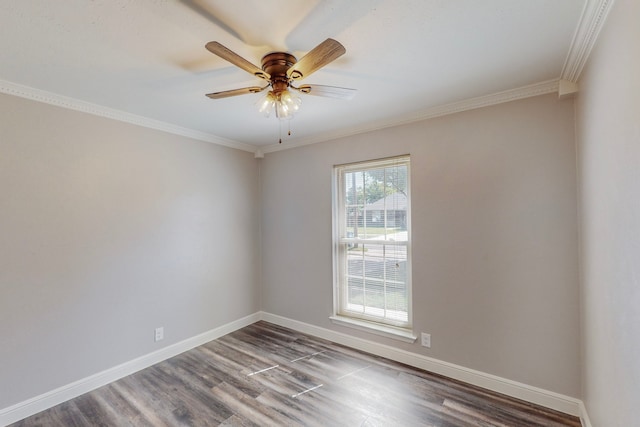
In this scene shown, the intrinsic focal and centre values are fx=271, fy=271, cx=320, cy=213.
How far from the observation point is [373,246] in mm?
2986

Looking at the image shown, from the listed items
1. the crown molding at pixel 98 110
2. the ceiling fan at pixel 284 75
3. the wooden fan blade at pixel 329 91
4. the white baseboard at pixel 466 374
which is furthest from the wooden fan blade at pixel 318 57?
the white baseboard at pixel 466 374

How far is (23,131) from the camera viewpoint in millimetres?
2025

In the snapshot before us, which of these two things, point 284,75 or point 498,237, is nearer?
point 284,75

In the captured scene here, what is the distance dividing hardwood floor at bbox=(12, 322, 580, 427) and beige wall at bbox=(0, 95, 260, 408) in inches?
14.8

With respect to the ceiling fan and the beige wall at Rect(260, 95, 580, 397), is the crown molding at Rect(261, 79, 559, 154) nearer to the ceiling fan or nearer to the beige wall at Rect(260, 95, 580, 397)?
the beige wall at Rect(260, 95, 580, 397)

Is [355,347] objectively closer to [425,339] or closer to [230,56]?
[425,339]

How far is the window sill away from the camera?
2.65m

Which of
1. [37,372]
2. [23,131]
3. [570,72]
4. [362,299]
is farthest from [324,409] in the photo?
[23,131]

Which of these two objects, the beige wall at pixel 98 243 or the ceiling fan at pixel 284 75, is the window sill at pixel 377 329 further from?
the ceiling fan at pixel 284 75

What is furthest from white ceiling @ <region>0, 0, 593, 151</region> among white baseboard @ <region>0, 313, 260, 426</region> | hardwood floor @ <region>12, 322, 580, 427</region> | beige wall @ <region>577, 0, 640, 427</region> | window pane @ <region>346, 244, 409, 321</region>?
hardwood floor @ <region>12, 322, 580, 427</region>

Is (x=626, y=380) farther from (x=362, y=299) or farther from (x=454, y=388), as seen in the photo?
(x=362, y=299)

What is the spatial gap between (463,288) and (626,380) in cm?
120

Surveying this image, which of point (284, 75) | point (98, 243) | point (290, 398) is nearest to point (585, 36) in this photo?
point (284, 75)

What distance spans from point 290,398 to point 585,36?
303 cm
